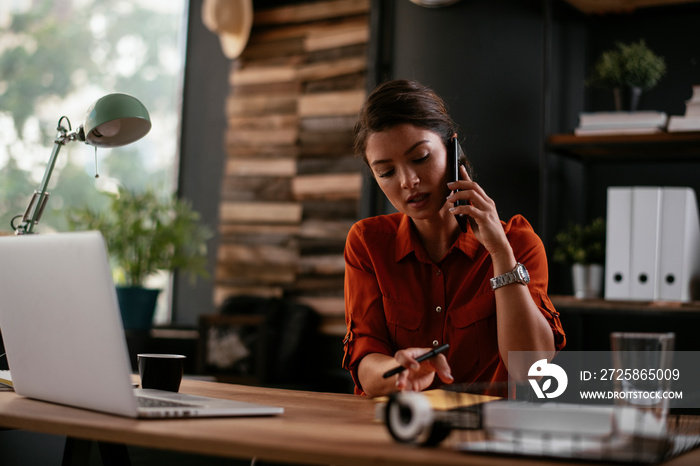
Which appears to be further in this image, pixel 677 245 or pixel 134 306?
pixel 134 306

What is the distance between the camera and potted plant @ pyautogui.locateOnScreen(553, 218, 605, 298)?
9.27 feet

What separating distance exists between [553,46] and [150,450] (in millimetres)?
2184

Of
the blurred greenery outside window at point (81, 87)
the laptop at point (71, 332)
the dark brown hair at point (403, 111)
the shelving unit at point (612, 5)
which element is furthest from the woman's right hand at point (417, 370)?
the blurred greenery outside window at point (81, 87)

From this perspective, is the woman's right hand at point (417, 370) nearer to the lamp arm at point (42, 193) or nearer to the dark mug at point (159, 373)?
the dark mug at point (159, 373)

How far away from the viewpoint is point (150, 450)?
1815mm

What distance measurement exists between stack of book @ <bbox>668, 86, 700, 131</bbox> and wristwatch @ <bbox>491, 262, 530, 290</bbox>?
1375 mm

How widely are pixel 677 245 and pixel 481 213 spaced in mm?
1310

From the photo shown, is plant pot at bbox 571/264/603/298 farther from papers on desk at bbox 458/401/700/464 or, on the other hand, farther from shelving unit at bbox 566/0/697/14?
papers on desk at bbox 458/401/700/464

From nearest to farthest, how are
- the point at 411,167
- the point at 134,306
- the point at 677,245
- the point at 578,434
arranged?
1. the point at 578,434
2. the point at 411,167
3. the point at 677,245
4. the point at 134,306

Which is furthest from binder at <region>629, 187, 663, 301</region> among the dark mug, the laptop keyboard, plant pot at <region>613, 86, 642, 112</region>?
the laptop keyboard

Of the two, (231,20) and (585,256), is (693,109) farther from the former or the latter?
(231,20)

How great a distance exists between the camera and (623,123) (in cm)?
281

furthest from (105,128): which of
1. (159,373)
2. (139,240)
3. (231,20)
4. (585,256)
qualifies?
(231,20)

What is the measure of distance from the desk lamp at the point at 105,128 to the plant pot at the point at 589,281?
1781mm
